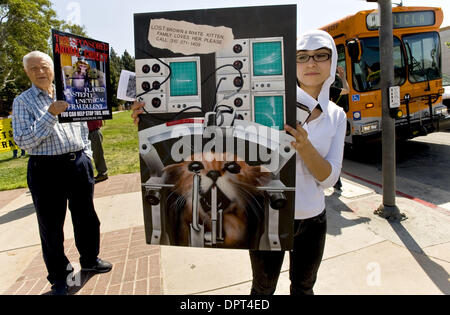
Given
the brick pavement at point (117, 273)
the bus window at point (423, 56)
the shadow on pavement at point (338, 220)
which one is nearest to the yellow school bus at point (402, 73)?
the bus window at point (423, 56)

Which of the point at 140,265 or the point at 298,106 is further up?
the point at 298,106

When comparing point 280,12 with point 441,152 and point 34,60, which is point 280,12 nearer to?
point 34,60

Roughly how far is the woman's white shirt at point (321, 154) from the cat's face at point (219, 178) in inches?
11.6

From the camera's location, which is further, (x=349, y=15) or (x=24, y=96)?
(x=349, y=15)

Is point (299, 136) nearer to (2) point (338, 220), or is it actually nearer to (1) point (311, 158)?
(1) point (311, 158)

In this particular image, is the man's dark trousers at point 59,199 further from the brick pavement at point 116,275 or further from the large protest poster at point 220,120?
the large protest poster at point 220,120

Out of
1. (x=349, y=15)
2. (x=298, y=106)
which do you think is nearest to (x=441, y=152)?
(x=349, y=15)

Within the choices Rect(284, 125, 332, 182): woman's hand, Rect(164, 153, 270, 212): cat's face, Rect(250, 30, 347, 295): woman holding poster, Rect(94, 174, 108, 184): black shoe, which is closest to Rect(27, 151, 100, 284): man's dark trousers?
Rect(164, 153, 270, 212): cat's face

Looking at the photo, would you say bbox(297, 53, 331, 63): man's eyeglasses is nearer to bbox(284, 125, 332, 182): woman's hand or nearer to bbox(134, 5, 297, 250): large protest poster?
bbox(134, 5, 297, 250): large protest poster

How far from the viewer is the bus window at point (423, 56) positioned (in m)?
6.55

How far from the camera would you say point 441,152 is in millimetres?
7344

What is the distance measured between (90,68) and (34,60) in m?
0.61

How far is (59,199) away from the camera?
256cm

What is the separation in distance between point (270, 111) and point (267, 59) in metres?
0.25
